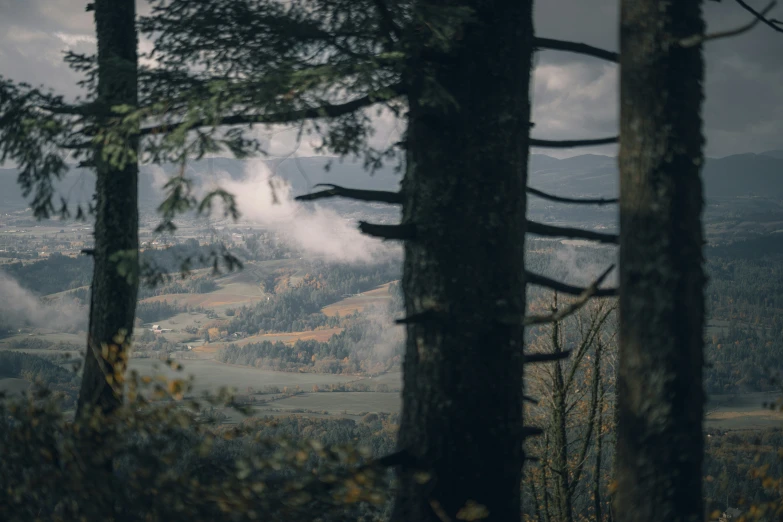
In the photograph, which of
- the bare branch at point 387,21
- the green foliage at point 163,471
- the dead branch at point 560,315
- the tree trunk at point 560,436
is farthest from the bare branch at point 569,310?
the tree trunk at point 560,436

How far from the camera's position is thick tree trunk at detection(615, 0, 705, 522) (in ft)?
10.7

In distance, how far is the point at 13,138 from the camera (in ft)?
18.2

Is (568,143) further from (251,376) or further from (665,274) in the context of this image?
(251,376)

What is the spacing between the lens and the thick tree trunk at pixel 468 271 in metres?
3.93

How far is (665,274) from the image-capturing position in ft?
10.7

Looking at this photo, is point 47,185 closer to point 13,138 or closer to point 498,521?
point 13,138

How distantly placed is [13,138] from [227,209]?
2.71 meters

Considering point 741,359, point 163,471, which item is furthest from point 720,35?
point 741,359

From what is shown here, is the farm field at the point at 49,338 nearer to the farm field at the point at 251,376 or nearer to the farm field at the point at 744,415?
the farm field at the point at 251,376

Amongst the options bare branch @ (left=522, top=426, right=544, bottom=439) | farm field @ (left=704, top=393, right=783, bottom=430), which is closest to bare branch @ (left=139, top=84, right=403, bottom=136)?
bare branch @ (left=522, top=426, right=544, bottom=439)

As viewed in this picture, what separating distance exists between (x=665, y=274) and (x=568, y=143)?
1709 millimetres

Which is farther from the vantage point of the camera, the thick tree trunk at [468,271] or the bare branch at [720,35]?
the thick tree trunk at [468,271]

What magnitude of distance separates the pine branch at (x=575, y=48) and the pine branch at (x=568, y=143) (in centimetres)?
55

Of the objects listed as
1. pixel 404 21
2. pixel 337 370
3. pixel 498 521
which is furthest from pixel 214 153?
pixel 337 370
